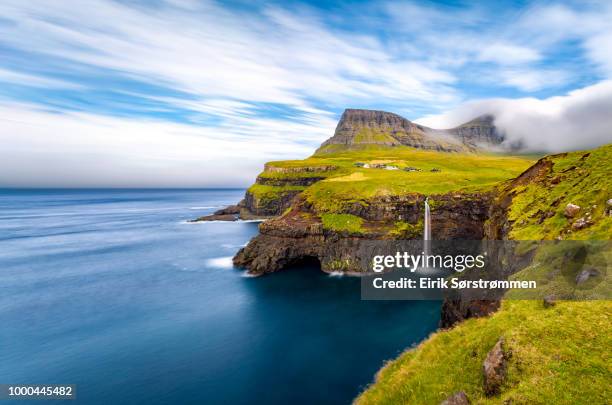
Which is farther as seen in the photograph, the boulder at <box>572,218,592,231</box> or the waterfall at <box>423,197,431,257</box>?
the waterfall at <box>423,197,431,257</box>

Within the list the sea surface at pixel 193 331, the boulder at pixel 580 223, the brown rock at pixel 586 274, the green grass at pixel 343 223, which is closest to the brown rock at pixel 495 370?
the brown rock at pixel 586 274

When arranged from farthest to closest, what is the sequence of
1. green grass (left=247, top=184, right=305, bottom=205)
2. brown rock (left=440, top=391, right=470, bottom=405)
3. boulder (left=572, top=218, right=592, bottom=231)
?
green grass (left=247, top=184, right=305, bottom=205), boulder (left=572, top=218, right=592, bottom=231), brown rock (left=440, top=391, right=470, bottom=405)

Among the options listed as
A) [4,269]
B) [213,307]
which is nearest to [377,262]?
[213,307]

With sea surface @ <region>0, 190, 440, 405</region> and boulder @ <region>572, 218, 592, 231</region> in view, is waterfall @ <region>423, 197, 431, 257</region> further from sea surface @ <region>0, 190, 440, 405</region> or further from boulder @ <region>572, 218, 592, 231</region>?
boulder @ <region>572, 218, 592, 231</region>

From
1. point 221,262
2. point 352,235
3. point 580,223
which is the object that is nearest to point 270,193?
point 221,262

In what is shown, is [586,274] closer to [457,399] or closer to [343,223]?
[457,399]

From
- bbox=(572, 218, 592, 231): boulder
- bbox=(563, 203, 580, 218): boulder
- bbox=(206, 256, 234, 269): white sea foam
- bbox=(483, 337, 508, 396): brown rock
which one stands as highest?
bbox=(563, 203, 580, 218): boulder

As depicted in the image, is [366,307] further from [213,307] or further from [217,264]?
[217,264]

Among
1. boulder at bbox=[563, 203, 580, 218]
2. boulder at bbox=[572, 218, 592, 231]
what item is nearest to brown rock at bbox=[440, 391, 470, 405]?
boulder at bbox=[572, 218, 592, 231]
